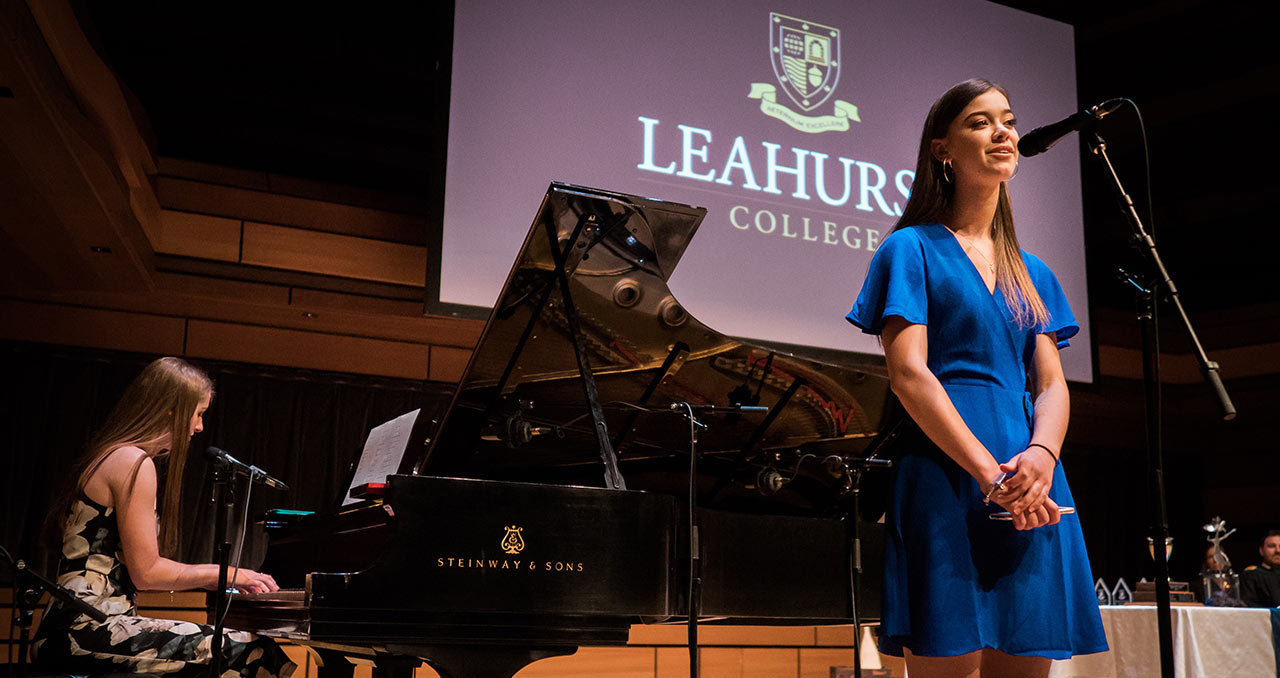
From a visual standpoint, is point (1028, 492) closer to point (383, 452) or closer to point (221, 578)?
point (221, 578)

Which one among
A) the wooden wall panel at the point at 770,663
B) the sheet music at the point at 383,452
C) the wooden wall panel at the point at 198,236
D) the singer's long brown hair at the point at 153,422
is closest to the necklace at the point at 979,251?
the sheet music at the point at 383,452

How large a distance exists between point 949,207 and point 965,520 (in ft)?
1.73

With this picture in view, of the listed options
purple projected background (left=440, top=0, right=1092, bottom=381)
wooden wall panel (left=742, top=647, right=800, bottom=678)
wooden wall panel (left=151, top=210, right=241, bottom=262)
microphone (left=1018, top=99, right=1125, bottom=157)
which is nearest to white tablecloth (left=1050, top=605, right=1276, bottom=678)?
purple projected background (left=440, top=0, right=1092, bottom=381)

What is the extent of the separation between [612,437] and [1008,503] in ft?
6.29

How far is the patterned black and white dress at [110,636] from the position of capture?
9.63 feet

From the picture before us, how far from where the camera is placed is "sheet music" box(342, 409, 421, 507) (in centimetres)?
343

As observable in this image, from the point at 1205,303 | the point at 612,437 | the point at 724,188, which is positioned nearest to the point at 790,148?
the point at 724,188

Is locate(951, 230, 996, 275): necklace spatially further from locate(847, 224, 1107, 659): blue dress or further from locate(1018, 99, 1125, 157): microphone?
locate(1018, 99, 1125, 157): microphone

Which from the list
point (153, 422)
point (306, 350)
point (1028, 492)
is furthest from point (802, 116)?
point (1028, 492)

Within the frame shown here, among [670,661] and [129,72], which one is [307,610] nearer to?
[129,72]

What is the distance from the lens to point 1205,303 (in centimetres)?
891

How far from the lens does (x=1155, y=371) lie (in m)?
1.92

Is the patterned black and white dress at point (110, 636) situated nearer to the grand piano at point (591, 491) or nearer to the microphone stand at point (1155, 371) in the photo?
the grand piano at point (591, 491)

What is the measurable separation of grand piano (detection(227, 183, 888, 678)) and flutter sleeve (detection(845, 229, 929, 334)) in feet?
3.47
